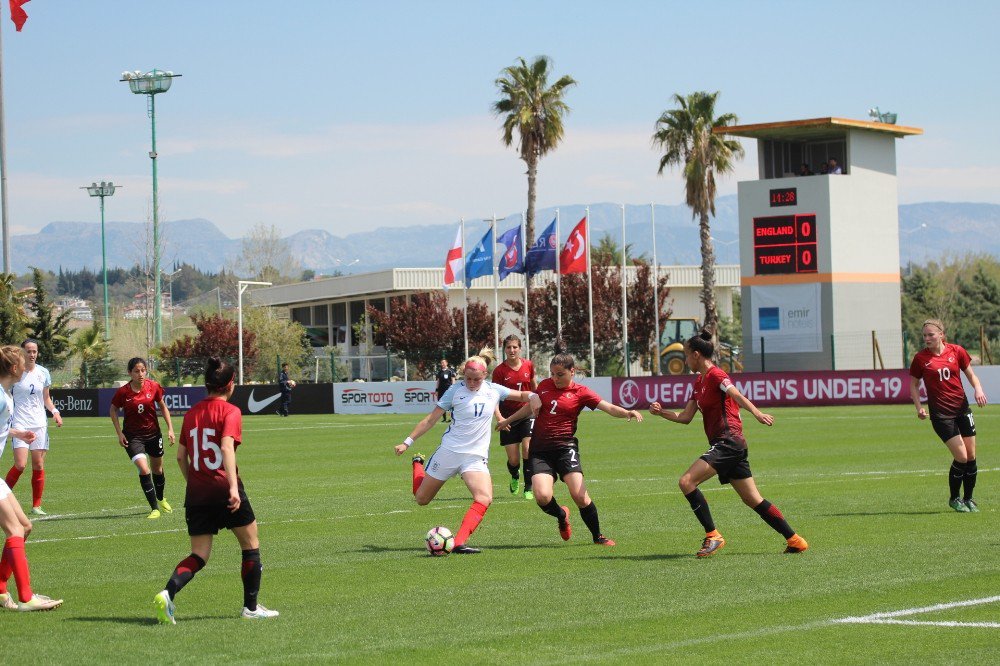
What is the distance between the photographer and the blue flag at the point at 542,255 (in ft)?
172

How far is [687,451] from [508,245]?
91.0ft

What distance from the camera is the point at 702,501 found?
11922 mm

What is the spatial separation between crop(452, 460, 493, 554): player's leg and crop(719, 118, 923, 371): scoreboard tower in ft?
120

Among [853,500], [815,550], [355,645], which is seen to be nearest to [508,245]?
[853,500]

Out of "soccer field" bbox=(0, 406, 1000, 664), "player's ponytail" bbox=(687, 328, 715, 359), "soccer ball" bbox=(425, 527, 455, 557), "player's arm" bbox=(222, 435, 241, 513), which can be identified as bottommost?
"soccer field" bbox=(0, 406, 1000, 664)

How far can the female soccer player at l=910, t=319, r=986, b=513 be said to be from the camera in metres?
14.4

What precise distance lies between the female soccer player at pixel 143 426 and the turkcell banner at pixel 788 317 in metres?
35.6

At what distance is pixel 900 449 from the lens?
79.8 ft

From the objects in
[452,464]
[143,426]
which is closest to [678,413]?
[452,464]

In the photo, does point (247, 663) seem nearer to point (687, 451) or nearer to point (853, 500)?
point (853, 500)

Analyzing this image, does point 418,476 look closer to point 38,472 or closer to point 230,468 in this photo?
point 230,468

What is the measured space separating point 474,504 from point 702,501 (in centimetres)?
221

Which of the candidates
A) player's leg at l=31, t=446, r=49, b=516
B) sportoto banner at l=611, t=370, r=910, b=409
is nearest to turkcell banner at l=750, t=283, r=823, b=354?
sportoto banner at l=611, t=370, r=910, b=409

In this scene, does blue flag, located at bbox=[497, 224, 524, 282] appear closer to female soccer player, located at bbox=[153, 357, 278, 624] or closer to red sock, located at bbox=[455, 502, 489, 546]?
red sock, located at bbox=[455, 502, 489, 546]
